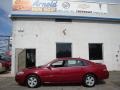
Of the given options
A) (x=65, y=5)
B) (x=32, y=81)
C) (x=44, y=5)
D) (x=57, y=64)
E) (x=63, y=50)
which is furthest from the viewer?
(x=65, y=5)

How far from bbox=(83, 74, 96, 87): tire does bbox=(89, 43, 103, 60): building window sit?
25.7 feet

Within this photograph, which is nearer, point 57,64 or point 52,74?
point 52,74

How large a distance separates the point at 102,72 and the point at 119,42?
29.6 feet

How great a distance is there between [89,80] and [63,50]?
758 cm

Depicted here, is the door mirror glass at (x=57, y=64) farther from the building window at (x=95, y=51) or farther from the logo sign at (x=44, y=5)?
the building window at (x=95, y=51)

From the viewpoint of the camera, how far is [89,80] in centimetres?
1445

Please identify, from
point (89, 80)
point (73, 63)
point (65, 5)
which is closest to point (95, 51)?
point (65, 5)

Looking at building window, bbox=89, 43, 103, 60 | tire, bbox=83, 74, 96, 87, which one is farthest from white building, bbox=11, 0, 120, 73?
tire, bbox=83, 74, 96, 87

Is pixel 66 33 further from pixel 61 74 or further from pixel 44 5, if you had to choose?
pixel 61 74

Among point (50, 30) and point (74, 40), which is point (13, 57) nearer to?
point (50, 30)

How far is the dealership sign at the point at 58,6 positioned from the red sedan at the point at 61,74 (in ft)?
26.4

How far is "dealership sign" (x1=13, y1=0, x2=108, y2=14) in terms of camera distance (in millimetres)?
21250

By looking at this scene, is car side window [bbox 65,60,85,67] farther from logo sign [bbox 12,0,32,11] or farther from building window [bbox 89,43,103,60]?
logo sign [bbox 12,0,32,11]

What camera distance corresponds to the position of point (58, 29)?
2178 cm
